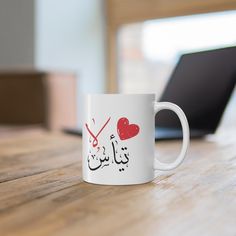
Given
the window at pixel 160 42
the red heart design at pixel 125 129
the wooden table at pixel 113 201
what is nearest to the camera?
the wooden table at pixel 113 201

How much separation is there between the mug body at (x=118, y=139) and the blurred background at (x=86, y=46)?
1982 millimetres

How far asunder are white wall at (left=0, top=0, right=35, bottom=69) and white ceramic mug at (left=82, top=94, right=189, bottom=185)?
2.24 meters

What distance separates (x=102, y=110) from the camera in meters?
0.53

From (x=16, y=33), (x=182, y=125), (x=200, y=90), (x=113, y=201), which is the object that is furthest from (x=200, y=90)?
(x=16, y=33)

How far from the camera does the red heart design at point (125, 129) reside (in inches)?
20.5

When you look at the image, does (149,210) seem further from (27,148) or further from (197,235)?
(27,148)

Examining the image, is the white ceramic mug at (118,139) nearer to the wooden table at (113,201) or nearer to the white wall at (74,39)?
the wooden table at (113,201)

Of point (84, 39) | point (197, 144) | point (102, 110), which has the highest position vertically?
point (84, 39)

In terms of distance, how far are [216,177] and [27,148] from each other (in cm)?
48

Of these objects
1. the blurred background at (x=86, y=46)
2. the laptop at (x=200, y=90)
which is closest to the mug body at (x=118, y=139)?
the laptop at (x=200, y=90)

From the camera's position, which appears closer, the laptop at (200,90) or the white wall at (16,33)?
the laptop at (200,90)

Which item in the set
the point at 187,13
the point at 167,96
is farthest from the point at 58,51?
the point at 167,96

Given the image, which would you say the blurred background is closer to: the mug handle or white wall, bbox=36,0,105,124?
white wall, bbox=36,0,105,124

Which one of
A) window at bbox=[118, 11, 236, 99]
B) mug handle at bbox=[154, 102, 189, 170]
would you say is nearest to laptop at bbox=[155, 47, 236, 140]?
mug handle at bbox=[154, 102, 189, 170]
